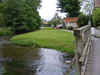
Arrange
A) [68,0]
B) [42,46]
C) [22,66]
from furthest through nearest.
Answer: [68,0] → [42,46] → [22,66]

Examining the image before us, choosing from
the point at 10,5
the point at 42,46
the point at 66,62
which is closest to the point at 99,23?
the point at 42,46

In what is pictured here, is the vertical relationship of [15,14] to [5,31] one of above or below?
above

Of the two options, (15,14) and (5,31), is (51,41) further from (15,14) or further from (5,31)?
(5,31)

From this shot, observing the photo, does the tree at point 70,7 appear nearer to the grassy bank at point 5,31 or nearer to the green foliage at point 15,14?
the green foliage at point 15,14

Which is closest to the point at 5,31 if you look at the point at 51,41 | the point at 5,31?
the point at 5,31

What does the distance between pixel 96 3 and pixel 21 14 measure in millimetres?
17317

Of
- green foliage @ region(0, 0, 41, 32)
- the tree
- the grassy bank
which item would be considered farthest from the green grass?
the tree

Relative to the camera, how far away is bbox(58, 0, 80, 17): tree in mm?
45281

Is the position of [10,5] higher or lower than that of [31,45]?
higher

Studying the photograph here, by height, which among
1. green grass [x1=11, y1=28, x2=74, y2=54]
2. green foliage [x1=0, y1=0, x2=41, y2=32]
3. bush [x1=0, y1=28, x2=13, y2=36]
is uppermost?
green foliage [x1=0, y1=0, x2=41, y2=32]

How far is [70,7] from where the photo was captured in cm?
4500

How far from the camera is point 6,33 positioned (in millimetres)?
31312

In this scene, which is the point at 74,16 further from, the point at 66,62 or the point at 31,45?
the point at 66,62

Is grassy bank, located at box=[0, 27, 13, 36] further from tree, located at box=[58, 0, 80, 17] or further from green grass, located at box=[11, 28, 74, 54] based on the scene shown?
tree, located at box=[58, 0, 80, 17]
